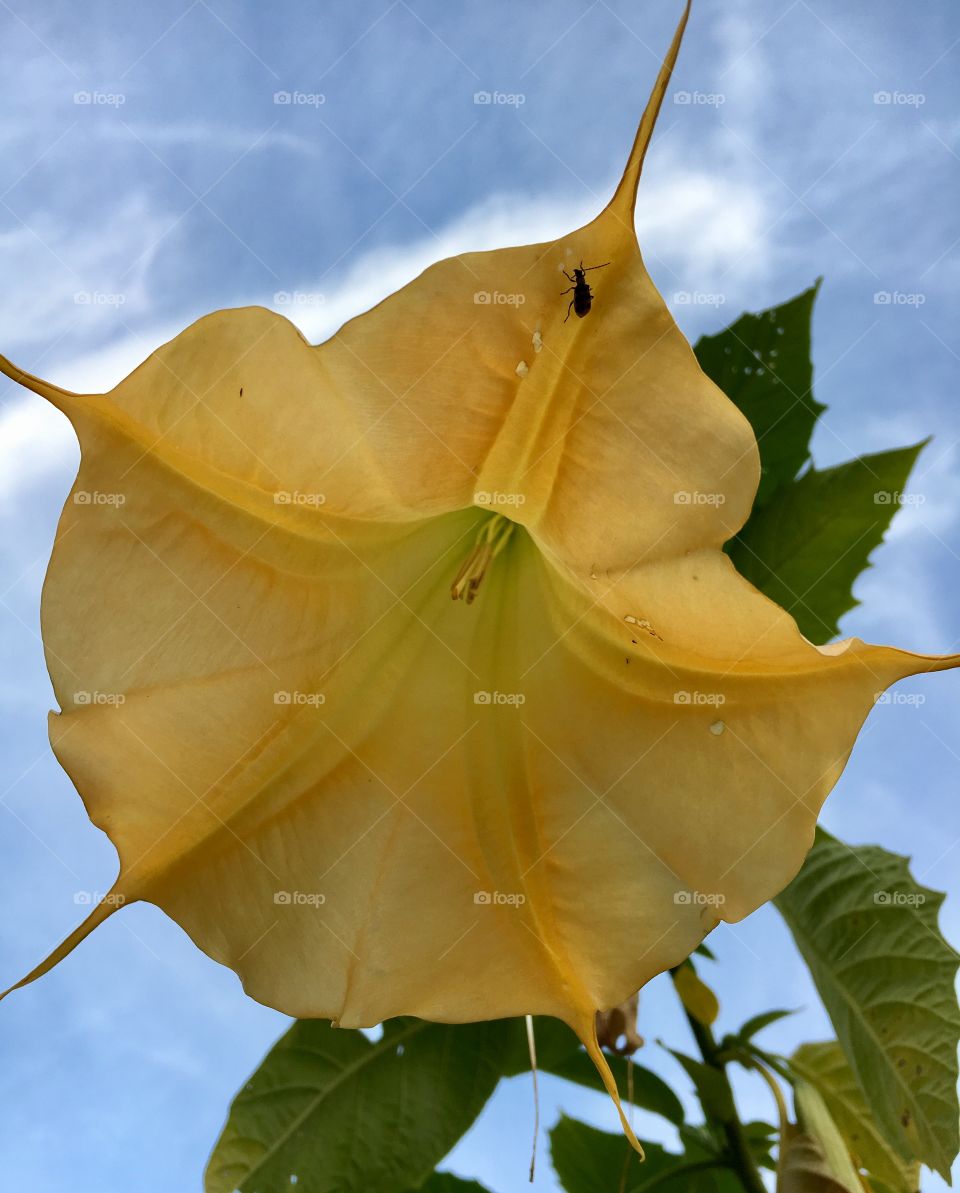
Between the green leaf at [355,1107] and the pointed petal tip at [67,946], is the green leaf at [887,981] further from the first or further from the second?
the pointed petal tip at [67,946]

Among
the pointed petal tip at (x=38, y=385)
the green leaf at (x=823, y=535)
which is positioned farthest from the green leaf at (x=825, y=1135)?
the pointed petal tip at (x=38, y=385)

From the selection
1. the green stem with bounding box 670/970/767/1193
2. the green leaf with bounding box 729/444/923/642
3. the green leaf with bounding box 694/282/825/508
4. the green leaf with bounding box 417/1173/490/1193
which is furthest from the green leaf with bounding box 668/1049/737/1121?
the green leaf with bounding box 694/282/825/508

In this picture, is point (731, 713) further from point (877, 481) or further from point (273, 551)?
point (877, 481)

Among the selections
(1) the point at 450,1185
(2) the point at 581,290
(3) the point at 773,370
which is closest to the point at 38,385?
(2) the point at 581,290

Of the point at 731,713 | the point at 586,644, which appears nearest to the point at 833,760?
the point at 731,713

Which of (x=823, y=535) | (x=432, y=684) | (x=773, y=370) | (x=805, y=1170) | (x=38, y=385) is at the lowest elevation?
(x=805, y=1170)

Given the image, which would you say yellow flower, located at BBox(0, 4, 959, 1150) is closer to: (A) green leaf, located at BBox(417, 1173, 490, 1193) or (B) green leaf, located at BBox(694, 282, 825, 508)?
(B) green leaf, located at BBox(694, 282, 825, 508)

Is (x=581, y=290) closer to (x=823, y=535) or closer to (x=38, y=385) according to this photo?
(x=38, y=385)
